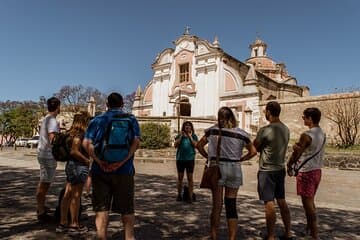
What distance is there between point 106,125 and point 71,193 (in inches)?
58.0

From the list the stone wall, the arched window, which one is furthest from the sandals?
the arched window

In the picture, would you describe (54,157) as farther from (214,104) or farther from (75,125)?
(214,104)

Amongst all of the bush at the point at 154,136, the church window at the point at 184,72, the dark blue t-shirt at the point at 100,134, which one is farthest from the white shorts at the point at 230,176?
the church window at the point at 184,72

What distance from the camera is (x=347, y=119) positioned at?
22.5 meters

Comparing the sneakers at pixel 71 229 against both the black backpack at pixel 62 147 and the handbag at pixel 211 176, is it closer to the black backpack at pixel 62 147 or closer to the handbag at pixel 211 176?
the black backpack at pixel 62 147

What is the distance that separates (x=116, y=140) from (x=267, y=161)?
6.45ft

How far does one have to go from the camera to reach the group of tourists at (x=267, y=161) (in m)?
3.98

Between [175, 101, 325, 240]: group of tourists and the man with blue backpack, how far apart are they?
1.12 meters

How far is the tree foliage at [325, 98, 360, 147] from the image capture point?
21.8 meters

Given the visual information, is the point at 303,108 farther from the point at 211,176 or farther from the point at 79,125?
the point at 79,125

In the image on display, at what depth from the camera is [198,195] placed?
770 cm

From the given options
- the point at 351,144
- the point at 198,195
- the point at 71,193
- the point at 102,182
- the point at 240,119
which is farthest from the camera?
the point at 240,119

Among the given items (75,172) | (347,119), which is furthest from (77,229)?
(347,119)

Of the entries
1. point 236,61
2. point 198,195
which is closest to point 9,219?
point 198,195
